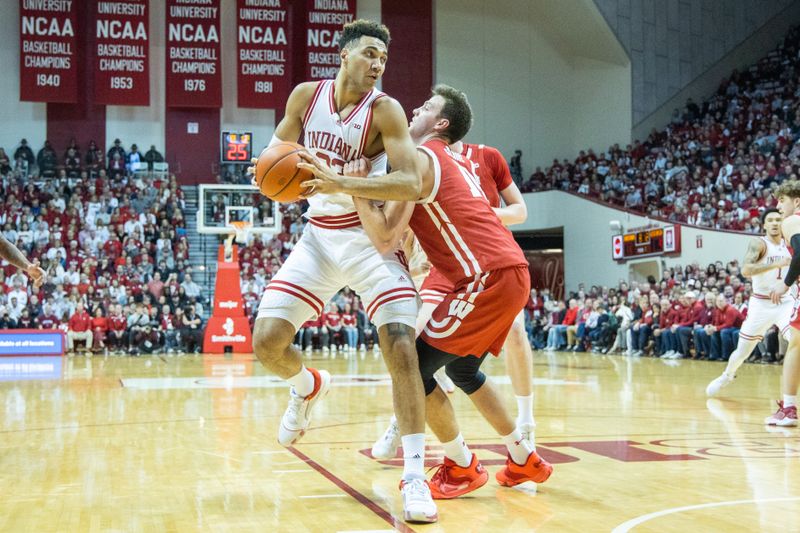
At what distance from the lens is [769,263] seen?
763 cm

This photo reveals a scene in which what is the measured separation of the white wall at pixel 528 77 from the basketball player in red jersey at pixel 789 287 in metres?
22.6

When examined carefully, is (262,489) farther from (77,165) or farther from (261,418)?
(77,165)

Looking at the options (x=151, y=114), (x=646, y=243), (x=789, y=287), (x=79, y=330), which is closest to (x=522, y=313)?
(x=789, y=287)

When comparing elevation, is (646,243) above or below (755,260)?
above

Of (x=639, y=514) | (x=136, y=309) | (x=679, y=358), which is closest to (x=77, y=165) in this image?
(x=136, y=309)

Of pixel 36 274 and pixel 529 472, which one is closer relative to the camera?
pixel 529 472

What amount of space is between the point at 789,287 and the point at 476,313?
359 centimetres

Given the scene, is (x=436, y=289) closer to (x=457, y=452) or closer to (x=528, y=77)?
(x=457, y=452)

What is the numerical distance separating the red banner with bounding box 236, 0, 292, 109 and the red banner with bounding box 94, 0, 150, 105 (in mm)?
2680

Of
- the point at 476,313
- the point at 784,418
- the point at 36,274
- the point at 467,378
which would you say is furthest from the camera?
the point at 784,418

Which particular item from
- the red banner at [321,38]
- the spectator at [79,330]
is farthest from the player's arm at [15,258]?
the red banner at [321,38]

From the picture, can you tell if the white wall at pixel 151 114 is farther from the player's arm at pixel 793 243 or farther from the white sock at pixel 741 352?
the player's arm at pixel 793 243

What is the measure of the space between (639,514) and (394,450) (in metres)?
1.59

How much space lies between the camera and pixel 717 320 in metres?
15.3
